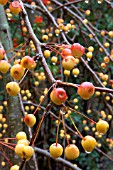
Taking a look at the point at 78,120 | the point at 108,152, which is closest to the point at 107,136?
the point at 108,152

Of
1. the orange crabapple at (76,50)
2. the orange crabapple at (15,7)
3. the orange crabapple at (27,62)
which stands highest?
the orange crabapple at (15,7)

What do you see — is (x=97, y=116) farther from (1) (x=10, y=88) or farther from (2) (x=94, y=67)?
(1) (x=10, y=88)

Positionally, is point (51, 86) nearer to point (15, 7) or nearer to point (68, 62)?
point (68, 62)

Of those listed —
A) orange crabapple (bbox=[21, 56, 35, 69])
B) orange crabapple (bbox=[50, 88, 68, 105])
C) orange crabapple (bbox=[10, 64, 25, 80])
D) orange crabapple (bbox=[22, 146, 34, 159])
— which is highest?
Result: orange crabapple (bbox=[21, 56, 35, 69])

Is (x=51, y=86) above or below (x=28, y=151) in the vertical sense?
above

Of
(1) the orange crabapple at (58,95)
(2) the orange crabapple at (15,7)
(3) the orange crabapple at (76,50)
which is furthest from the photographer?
(2) the orange crabapple at (15,7)

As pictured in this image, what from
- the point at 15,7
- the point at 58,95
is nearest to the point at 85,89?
the point at 58,95

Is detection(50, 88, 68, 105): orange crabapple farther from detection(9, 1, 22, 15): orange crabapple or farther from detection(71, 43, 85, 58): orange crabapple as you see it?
detection(9, 1, 22, 15): orange crabapple

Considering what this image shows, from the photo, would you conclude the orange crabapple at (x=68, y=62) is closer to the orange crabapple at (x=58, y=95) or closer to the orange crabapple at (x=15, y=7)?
the orange crabapple at (x=58, y=95)

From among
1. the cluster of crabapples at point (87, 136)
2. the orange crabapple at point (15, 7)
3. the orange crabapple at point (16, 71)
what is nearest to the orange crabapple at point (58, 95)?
the cluster of crabapples at point (87, 136)

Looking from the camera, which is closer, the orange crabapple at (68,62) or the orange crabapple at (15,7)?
the orange crabapple at (68,62)

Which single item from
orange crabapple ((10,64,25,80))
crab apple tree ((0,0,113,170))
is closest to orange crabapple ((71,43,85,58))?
crab apple tree ((0,0,113,170))

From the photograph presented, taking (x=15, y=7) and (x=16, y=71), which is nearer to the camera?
(x=16, y=71)
